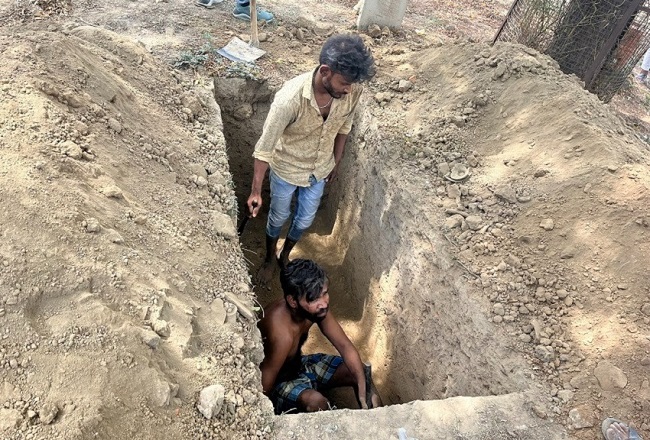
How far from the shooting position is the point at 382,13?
5559 millimetres

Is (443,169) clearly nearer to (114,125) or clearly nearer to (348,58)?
(348,58)

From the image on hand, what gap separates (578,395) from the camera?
7.84ft

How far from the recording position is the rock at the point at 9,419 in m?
1.63

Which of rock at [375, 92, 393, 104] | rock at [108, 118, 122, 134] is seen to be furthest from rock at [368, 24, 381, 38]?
rock at [108, 118, 122, 134]

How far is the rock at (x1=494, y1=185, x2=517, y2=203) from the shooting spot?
3.23 metres

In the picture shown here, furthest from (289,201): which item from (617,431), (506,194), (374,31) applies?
(374,31)

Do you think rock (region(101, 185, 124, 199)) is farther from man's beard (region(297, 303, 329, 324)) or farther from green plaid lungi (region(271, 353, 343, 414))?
green plaid lungi (region(271, 353, 343, 414))

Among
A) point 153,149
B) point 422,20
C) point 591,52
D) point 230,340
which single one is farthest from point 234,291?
point 422,20

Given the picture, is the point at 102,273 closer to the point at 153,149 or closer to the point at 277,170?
the point at 153,149

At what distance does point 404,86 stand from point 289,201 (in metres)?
1.60

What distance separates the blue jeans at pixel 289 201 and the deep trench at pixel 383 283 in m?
0.36

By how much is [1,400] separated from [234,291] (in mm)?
1171

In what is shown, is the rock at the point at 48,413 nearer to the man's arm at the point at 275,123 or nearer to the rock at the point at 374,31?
the man's arm at the point at 275,123

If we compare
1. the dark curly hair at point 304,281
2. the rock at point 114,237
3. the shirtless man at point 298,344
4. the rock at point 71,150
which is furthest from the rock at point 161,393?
the rock at point 71,150
